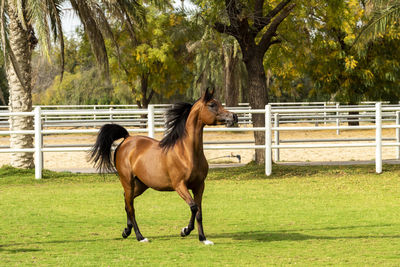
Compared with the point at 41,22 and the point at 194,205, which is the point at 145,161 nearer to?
the point at 194,205

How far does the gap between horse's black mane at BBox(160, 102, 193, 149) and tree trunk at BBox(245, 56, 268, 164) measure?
385 inches

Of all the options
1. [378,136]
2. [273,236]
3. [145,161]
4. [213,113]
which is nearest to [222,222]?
[273,236]

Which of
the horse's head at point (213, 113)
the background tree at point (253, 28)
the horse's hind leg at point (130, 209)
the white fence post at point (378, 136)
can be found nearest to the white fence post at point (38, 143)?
the background tree at point (253, 28)

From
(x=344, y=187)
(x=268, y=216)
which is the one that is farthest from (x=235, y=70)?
(x=268, y=216)

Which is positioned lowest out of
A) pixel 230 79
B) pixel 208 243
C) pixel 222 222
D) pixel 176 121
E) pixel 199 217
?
pixel 222 222

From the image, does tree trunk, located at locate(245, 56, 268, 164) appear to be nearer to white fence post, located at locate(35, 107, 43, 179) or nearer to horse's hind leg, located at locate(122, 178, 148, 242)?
white fence post, located at locate(35, 107, 43, 179)

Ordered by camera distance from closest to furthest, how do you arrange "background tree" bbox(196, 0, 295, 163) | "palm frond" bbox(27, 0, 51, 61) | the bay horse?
the bay horse
"palm frond" bbox(27, 0, 51, 61)
"background tree" bbox(196, 0, 295, 163)

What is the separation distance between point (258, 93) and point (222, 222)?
28.9 ft

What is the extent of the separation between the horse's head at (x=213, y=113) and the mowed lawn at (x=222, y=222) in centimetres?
141

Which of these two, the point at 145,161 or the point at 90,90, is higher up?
the point at 90,90

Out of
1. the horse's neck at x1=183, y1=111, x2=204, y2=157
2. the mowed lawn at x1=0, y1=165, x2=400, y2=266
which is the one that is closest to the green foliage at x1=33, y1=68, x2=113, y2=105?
the mowed lawn at x1=0, y1=165, x2=400, y2=266

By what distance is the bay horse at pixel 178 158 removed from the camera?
7324mm

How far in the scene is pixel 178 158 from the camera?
293 inches

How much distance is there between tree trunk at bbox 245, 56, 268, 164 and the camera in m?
17.4
